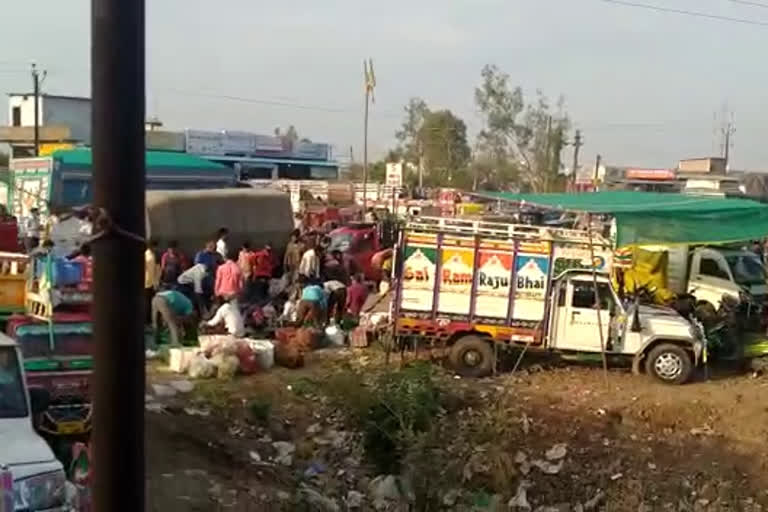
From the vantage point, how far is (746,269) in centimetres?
1881

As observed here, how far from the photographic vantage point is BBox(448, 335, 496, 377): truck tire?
47.0ft

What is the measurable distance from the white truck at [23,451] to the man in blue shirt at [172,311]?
23.4 ft

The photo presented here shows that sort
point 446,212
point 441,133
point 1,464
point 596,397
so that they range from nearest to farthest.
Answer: point 1,464, point 596,397, point 446,212, point 441,133

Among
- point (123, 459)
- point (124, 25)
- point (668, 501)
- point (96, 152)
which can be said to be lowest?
point (668, 501)

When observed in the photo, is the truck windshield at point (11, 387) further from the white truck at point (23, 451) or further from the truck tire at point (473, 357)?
the truck tire at point (473, 357)

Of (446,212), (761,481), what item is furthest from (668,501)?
(446,212)

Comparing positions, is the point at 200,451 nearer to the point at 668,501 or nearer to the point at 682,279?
the point at 668,501

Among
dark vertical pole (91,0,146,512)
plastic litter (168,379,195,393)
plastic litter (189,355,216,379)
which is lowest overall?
plastic litter (168,379,195,393)

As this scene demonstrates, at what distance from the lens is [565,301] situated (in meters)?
14.1

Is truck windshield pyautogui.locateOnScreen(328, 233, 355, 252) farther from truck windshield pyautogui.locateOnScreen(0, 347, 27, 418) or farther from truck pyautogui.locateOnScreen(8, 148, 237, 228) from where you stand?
truck windshield pyautogui.locateOnScreen(0, 347, 27, 418)

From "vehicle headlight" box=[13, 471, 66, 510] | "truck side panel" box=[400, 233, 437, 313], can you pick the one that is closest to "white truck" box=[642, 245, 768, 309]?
"truck side panel" box=[400, 233, 437, 313]

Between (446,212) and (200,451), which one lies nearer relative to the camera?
(200,451)

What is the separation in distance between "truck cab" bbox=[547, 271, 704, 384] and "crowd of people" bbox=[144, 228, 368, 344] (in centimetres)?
394

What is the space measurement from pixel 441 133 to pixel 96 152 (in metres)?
68.1
